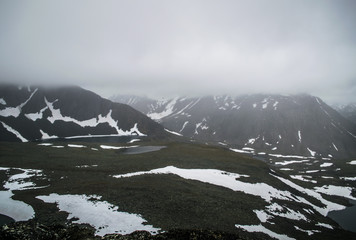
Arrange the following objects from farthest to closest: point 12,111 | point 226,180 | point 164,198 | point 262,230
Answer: point 12,111
point 226,180
point 164,198
point 262,230

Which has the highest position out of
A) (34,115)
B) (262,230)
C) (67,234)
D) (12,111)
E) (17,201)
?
(12,111)

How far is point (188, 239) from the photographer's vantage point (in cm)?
1920

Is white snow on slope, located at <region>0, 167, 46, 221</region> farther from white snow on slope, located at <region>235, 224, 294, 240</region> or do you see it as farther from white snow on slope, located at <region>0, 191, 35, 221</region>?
white snow on slope, located at <region>235, 224, 294, 240</region>

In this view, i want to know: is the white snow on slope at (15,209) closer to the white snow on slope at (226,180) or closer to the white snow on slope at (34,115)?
the white snow on slope at (226,180)

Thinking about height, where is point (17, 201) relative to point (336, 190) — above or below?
above

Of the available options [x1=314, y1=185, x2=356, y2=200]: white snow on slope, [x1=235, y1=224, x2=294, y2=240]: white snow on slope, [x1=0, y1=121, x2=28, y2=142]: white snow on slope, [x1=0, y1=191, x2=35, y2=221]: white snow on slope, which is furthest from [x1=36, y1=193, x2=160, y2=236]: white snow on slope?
[x1=0, y1=121, x2=28, y2=142]: white snow on slope

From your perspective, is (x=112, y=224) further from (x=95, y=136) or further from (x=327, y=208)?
(x=95, y=136)

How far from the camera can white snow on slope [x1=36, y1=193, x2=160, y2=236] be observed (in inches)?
1027

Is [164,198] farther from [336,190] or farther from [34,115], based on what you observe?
[34,115]

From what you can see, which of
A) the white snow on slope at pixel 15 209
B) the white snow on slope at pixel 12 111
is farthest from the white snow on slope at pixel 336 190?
the white snow on slope at pixel 12 111

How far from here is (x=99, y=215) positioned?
29.3 m

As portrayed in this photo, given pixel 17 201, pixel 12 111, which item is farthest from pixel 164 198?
pixel 12 111

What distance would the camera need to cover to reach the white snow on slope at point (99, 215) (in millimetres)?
26078

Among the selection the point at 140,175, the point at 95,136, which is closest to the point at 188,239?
the point at 140,175
